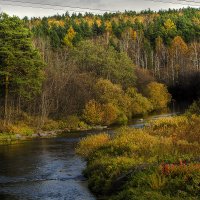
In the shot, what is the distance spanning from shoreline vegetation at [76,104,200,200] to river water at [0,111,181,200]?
100 centimetres

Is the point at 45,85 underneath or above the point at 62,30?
underneath

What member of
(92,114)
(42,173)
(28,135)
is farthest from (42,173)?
(92,114)

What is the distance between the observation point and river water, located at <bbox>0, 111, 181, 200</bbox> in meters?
22.5

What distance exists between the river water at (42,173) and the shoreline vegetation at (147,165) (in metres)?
1.00

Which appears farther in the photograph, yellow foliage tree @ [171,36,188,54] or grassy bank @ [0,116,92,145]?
yellow foliage tree @ [171,36,188,54]

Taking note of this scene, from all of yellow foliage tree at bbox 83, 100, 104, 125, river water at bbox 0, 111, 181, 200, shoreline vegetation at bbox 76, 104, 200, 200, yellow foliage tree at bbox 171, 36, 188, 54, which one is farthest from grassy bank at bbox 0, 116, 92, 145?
yellow foliage tree at bbox 171, 36, 188, 54

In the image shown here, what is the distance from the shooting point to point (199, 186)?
55.1 feet

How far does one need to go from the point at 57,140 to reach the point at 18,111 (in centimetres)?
1325

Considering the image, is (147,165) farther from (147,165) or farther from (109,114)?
(109,114)

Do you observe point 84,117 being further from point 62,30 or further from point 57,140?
point 62,30

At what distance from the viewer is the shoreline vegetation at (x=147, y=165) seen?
17312 millimetres

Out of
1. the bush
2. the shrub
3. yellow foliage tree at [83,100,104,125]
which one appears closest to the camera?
the shrub

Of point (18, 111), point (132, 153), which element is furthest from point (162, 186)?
point (18, 111)

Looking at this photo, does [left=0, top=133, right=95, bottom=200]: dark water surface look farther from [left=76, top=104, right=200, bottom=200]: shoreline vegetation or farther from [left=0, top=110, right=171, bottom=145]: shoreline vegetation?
[left=0, top=110, right=171, bottom=145]: shoreline vegetation
